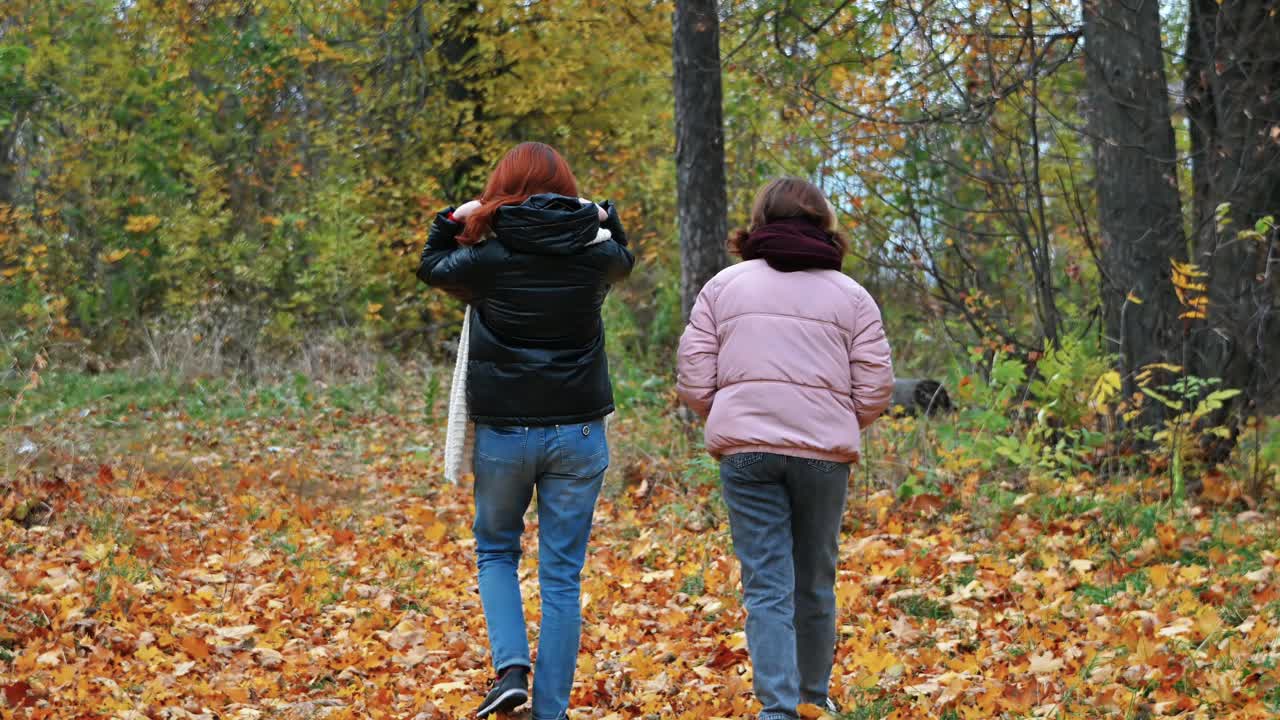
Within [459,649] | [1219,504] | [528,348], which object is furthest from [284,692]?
[1219,504]

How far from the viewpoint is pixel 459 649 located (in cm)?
573

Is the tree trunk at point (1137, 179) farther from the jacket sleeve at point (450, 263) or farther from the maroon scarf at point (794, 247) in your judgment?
the jacket sleeve at point (450, 263)

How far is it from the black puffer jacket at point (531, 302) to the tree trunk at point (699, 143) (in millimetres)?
5322

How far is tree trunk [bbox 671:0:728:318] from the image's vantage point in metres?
9.43

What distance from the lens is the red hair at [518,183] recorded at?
165 inches

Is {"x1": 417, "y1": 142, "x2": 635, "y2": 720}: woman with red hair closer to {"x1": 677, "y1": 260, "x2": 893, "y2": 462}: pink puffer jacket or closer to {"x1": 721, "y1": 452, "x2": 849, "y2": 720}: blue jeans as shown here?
{"x1": 677, "y1": 260, "x2": 893, "y2": 462}: pink puffer jacket

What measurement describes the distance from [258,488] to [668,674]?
213 inches

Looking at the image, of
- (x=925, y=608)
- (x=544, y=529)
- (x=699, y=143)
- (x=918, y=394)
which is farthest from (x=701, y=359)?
(x=918, y=394)

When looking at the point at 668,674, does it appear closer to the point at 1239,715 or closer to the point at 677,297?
the point at 1239,715

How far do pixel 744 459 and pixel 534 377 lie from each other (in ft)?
2.61

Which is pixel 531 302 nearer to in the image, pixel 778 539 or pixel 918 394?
pixel 778 539

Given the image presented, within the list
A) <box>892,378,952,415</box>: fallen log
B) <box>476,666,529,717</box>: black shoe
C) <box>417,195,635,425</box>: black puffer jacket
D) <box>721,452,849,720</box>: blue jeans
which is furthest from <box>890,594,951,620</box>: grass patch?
<box>892,378,952,415</box>: fallen log

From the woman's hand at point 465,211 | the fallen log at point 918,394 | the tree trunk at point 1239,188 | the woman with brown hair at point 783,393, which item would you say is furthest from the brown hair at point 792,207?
the fallen log at point 918,394

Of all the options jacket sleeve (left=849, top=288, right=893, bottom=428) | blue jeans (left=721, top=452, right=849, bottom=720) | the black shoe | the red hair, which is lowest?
the black shoe
